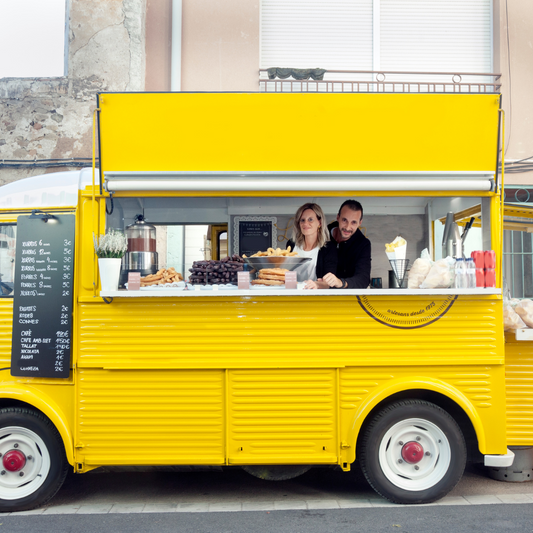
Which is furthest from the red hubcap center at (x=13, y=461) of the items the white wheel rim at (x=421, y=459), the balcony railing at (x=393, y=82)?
the balcony railing at (x=393, y=82)

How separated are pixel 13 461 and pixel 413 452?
325cm

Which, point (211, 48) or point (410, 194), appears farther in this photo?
point (211, 48)

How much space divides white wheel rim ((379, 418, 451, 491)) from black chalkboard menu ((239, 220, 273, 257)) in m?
3.38

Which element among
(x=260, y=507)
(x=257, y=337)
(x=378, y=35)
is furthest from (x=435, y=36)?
(x=260, y=507)

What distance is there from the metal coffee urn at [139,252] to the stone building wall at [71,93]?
5.19m

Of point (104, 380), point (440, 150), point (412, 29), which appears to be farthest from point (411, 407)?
point (412, 29)

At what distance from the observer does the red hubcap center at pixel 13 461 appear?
13.7 feet

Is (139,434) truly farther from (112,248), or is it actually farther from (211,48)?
(211,48)

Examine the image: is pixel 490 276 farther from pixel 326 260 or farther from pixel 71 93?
pixel 71 93

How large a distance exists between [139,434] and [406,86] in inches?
332

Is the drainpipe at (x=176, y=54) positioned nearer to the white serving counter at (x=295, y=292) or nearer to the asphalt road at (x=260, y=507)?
the white serving counter at (x=295, y=292)

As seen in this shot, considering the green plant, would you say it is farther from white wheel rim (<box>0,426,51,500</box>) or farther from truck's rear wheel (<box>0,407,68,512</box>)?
white wheel rim (<box>0,426,51,500</box>)

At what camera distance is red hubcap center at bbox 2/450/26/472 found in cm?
419

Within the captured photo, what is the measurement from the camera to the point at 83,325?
13.9ft
